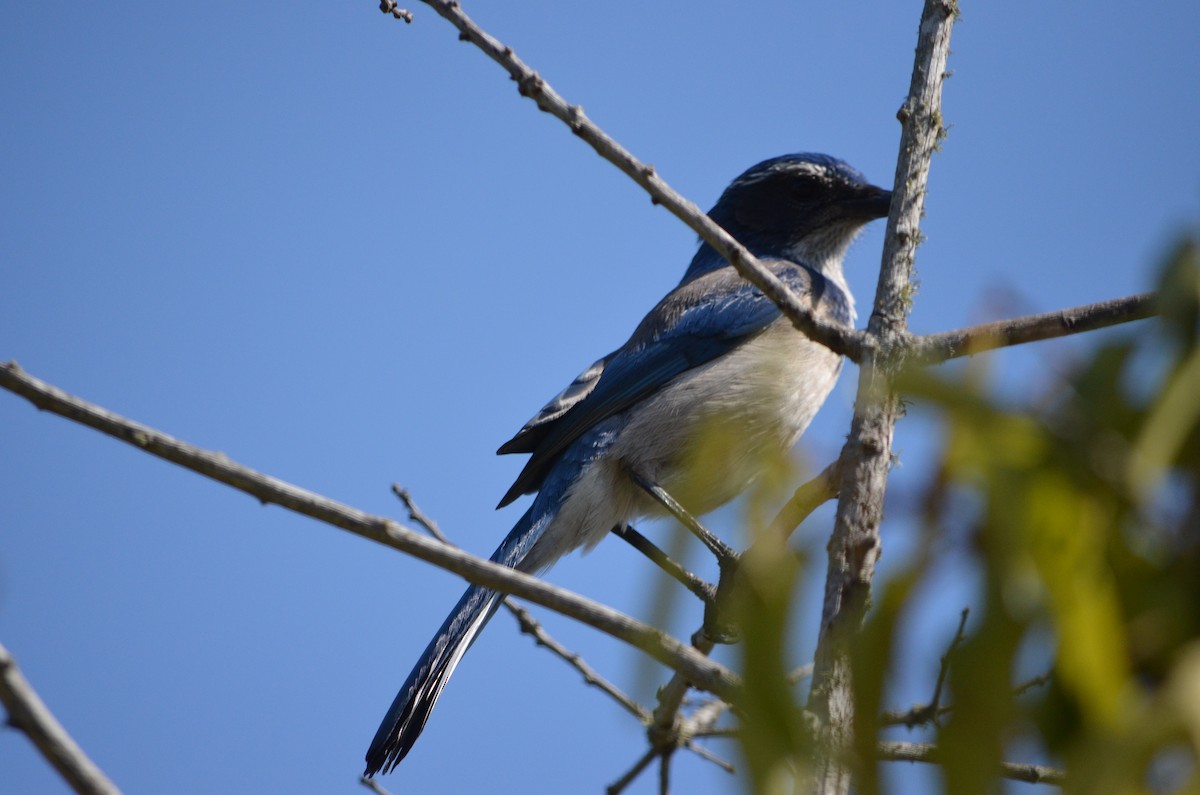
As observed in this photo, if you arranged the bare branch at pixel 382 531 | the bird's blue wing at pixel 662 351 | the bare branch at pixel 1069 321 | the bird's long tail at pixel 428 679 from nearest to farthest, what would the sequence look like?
the bare branch at pixel 382 531, the bare branch at pixel 1069 321, the bird's long tail at pixel 428 679, the bird's blue wing at pixel 662 351

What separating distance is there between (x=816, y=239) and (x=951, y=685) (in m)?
6.06

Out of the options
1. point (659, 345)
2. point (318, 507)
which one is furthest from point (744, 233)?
point (318, 507)

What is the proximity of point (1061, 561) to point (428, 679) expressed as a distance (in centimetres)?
417

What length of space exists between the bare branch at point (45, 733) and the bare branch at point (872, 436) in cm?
105

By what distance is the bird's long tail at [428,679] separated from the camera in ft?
16.0

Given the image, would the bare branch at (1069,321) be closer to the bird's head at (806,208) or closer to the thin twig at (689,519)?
the thin twig at (689,519)

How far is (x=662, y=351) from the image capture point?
6.54 meters

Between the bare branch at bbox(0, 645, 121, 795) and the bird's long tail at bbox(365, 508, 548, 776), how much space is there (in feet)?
10.2

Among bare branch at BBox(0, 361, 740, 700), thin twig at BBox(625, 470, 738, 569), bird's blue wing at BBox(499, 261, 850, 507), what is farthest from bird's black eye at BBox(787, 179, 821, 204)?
bare branch at BBox(0, 361, 740, 700)

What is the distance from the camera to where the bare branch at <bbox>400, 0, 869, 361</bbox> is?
10.8 feet

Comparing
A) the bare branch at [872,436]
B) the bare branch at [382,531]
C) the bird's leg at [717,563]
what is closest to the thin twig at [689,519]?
the bird's leg at [717,563]

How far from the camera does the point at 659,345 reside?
658 cm

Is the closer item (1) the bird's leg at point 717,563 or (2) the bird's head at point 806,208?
(1) the bird's leg at point 717,563

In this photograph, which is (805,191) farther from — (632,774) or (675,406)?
(632,774)
